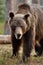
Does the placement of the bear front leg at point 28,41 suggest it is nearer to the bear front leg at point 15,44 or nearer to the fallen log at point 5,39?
the bear front leg at point 15,44

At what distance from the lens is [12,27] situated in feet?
25.3

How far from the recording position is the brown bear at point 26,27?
25.3ft

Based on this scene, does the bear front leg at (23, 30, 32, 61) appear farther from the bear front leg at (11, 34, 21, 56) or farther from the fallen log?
the fallen log

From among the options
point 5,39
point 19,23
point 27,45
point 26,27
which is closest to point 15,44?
point 27,45

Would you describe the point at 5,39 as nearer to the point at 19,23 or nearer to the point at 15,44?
the point at 15,44

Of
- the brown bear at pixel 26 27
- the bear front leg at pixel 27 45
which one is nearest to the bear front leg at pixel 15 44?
the brown bear at pixel 26 27

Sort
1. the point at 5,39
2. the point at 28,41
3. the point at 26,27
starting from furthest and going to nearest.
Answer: the point at 5,39 → the point at 28,41 → the point at 26,27

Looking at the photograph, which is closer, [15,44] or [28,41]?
[28,41]

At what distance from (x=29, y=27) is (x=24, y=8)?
0.59m

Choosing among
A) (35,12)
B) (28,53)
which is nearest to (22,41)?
(28,53)

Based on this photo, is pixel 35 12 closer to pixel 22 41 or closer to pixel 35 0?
pixel 22 41

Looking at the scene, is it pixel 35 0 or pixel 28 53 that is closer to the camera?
pixel 28 53

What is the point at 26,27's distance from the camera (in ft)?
25.9

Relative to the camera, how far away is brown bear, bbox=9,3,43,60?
7.70 meters
